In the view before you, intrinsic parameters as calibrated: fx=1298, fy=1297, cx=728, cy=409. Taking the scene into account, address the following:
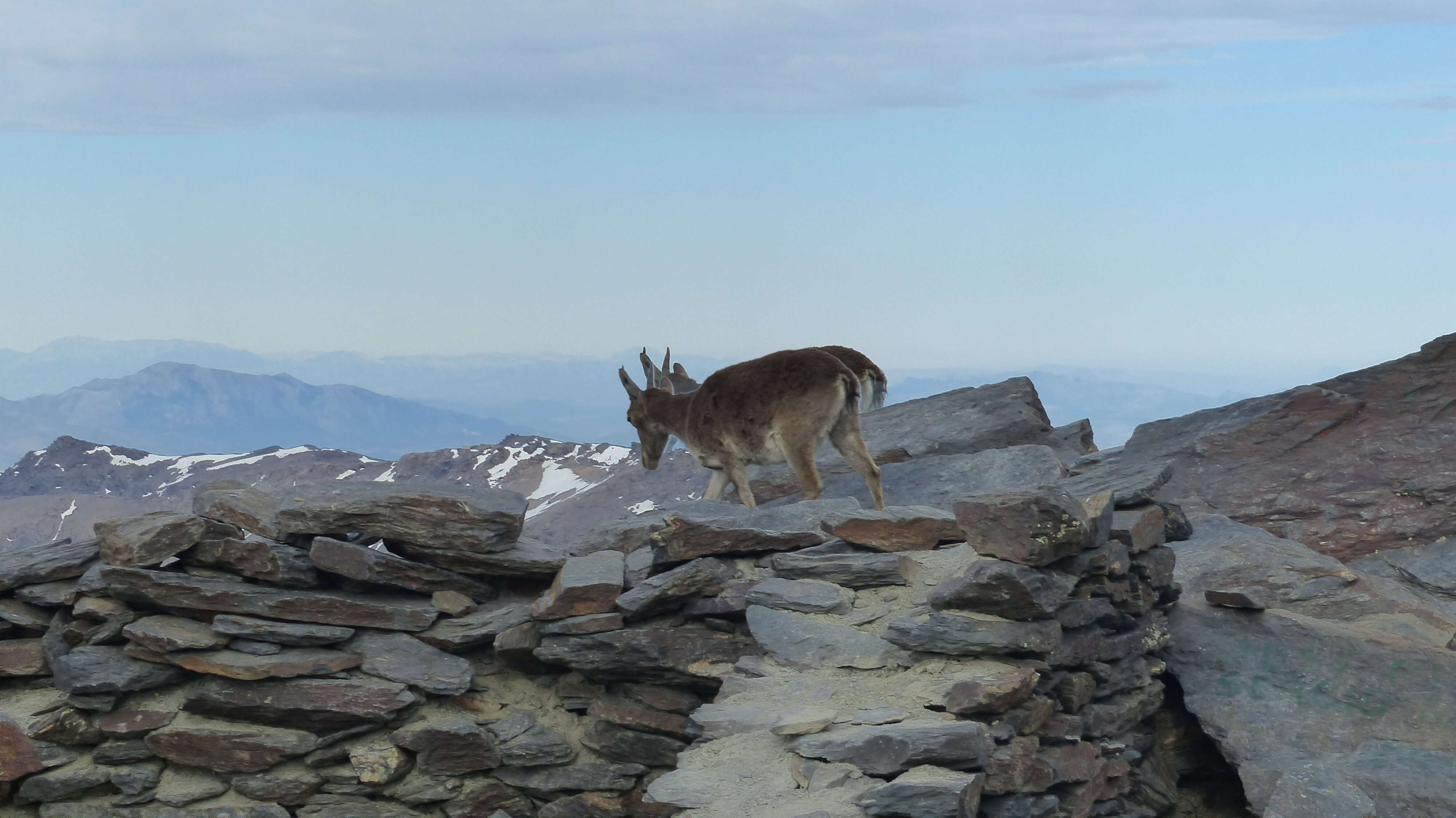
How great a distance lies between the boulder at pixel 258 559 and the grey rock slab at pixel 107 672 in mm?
904

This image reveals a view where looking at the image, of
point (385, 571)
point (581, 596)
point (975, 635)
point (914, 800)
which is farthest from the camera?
point (385, 571)

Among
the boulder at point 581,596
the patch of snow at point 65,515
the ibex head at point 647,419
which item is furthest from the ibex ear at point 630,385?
the patch of snow at point 65,515

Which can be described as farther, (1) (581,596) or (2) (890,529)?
(2) (890,529)

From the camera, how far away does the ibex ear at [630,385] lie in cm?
1371

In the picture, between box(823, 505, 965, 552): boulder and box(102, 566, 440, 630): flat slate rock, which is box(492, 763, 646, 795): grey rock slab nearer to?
box(102, 566, 440, 630): flat slate rock

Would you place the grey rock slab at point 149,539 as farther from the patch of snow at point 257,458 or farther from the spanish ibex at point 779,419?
the patch of snow at point 257,458

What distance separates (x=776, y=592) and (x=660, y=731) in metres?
1.45

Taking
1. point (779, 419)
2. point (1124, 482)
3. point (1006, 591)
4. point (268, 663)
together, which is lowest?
point (268, 663)

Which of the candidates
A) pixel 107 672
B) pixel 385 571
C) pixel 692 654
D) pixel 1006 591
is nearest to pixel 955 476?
pixel 692 654

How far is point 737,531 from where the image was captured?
9852 millimetres

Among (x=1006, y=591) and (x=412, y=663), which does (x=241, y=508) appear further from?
(x=1006, y=591)

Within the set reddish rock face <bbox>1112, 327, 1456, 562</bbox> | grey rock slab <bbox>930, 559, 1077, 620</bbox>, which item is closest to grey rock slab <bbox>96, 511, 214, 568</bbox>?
grey rock slab <bbox>930, 559, 1077, 620</bbox>

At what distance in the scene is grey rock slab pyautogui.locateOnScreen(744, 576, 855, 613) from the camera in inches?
356

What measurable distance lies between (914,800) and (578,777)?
4.03m
